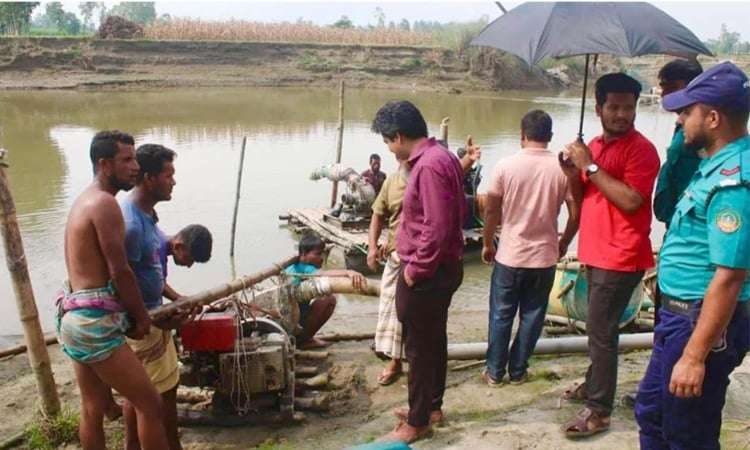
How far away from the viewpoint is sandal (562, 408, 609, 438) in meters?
3.41

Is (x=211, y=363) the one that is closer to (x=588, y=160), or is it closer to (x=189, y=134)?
(x=588, y=160)

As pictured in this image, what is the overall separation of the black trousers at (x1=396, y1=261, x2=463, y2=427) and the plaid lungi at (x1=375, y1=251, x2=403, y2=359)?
0.97m

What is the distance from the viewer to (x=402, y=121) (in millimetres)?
3371

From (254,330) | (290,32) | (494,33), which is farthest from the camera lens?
(290,32)

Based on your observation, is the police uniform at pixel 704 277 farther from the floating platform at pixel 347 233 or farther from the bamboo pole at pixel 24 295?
the floating platform at pixel 347 233

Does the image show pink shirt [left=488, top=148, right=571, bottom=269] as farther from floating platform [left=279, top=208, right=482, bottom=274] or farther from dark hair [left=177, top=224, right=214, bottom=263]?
floating platform [left=279, top=208, right=482, bottom=274]

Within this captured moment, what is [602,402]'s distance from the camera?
3.46 m

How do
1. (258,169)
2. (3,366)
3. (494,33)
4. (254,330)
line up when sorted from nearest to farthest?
1. (494,33)
2. (254,330)
3. (3,366)
4. (258,169)

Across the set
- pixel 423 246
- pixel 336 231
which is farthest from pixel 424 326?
pixel 336 231

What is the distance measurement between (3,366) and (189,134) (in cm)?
1806

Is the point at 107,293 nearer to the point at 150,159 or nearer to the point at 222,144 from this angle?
the point at 150,159

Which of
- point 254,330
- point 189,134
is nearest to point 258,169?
point 189,134

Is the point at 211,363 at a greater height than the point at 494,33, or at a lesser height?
lesser

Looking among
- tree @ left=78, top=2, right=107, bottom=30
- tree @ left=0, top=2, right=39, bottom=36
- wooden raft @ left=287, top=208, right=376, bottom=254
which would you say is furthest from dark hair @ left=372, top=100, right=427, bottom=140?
tree @ left=78, top=2, right=107, bottom=30
